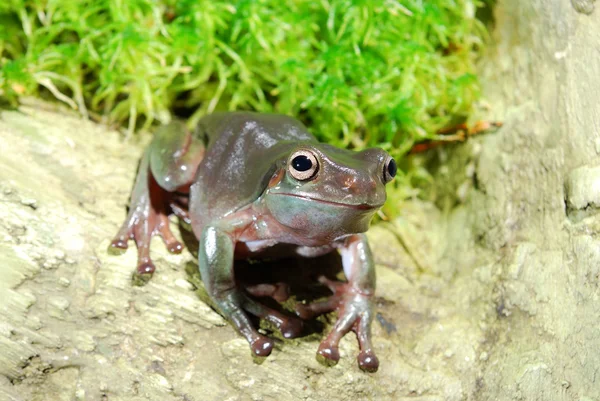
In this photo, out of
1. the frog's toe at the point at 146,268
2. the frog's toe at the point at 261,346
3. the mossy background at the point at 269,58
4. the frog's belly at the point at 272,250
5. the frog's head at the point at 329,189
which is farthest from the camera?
the mossy background at the point at 269,58

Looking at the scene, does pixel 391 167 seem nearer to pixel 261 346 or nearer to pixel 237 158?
pixel 237 158

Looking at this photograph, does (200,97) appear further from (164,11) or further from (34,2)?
(34,2)

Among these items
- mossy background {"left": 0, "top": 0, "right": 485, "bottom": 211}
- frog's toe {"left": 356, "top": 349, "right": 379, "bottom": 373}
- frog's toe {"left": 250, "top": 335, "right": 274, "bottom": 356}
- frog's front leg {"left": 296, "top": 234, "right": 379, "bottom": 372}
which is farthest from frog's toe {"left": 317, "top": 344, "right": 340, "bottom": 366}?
mossy background {"left": 0, "top": 0, "right": 485, "bottom": 211}

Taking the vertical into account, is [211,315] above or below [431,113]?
below

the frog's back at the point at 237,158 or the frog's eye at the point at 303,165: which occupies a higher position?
the frog's eye at the point at 303,165

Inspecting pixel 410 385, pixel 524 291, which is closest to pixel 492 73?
pixel 524 291

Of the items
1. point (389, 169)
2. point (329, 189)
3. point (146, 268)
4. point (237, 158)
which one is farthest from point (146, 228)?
point (389, 169)

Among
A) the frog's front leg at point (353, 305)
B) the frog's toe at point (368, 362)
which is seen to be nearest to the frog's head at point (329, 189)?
the frog's front leg at point (353, 305)

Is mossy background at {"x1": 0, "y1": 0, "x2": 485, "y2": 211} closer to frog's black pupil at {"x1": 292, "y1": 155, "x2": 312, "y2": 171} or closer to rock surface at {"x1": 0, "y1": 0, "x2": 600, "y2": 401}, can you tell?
rock surface at {"x1": 0, "y1": 0, "x2": 600, "y2": 401}

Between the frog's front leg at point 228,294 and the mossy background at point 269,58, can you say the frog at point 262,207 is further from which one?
the mossy background at point 269,58
